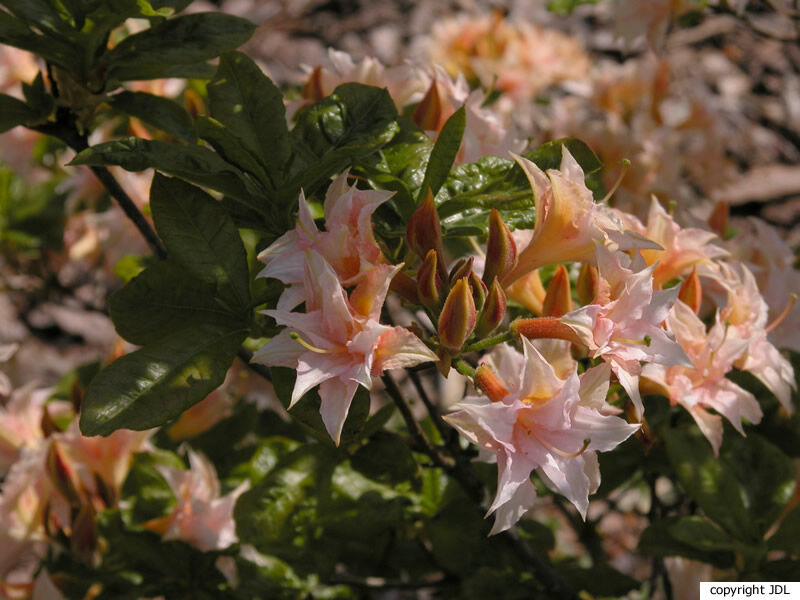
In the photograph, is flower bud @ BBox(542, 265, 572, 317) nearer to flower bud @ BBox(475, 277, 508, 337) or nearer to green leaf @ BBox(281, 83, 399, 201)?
flower bud @ BBox(475, 277, 508, 337)

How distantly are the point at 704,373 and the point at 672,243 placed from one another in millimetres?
157

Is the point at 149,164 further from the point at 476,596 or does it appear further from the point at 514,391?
the point at 476,596

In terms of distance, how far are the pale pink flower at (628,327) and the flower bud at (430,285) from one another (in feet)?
0.40

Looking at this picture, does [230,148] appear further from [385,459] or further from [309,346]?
[385,459]

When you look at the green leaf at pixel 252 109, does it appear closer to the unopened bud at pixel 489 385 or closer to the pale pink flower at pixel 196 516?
the unopened bud at pixel 489 385

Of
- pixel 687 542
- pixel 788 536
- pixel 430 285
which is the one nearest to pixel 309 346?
pixel 430 285

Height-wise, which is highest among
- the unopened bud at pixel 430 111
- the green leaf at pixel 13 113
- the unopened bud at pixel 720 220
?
the green leaf at pixel 13 113

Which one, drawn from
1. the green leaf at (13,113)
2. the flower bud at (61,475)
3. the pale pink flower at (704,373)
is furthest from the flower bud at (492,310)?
the flower bud at (61,475)

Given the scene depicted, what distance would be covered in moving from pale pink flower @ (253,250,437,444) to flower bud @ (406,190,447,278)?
7 cm

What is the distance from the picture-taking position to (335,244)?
2.61 ft

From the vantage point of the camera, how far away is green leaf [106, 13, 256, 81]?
38.5 inches

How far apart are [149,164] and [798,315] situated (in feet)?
2.91

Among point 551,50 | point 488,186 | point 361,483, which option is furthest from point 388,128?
point 551,50

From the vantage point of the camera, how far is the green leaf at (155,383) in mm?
787
